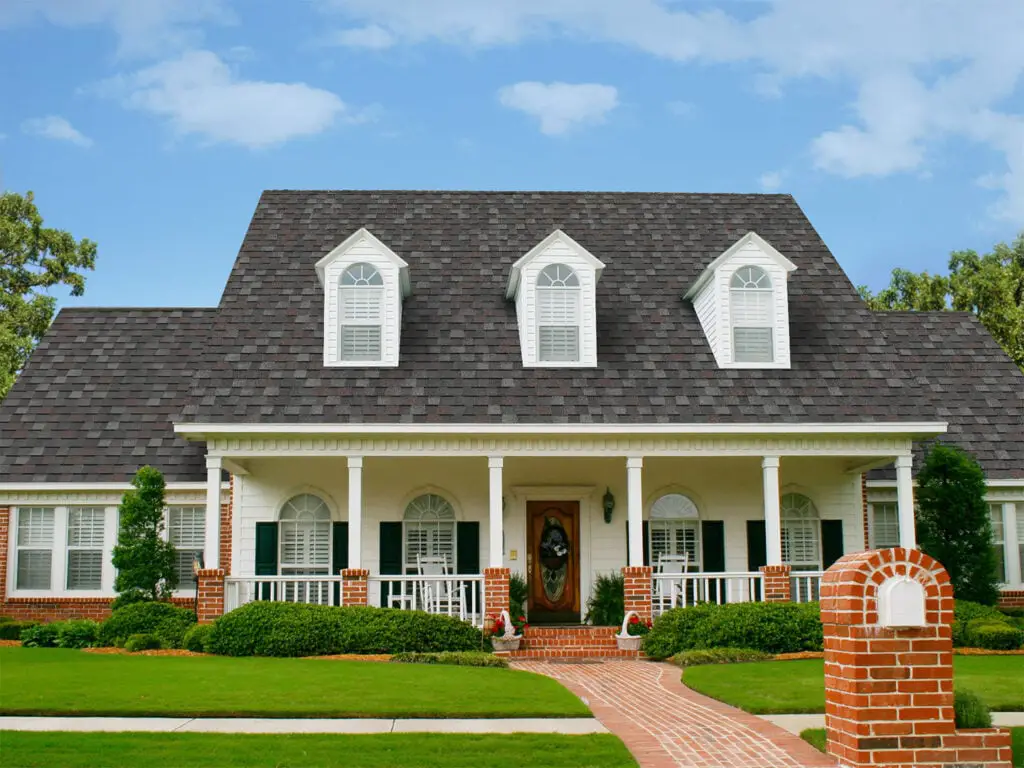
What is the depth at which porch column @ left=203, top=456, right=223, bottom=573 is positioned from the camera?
1775 centimetres

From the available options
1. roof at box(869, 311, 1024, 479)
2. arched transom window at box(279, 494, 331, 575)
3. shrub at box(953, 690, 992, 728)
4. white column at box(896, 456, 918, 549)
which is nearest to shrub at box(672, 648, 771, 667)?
white column at box(896, 456, 918, 549)

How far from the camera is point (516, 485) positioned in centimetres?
2012

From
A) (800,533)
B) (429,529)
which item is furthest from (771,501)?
(429,529)

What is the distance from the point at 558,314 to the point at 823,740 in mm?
11556

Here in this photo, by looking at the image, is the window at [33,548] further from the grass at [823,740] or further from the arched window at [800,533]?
the grass at [823,740]

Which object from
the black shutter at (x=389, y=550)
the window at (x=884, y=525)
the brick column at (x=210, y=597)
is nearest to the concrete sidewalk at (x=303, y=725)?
the brick column at (x=210, y=597)

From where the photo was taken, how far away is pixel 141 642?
54.9 feet

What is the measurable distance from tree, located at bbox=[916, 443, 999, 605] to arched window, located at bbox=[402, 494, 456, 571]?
8.23 meters

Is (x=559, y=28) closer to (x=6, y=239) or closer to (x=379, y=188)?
(x=379, y=188)

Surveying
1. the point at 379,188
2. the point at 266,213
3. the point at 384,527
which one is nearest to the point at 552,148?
the point at 379,188

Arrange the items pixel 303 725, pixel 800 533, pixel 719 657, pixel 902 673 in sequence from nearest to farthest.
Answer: pixel 902 673 < pixel 303 725 < pixel 719 657 < pixel 800 533

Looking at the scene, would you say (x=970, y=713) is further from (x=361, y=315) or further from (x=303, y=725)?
(x=361, y=315)

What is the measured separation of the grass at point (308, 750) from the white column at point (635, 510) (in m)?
8.68

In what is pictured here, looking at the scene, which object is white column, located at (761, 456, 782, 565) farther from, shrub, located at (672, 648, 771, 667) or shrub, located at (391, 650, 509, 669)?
shrub, located at (391, 650, 509, 669)
